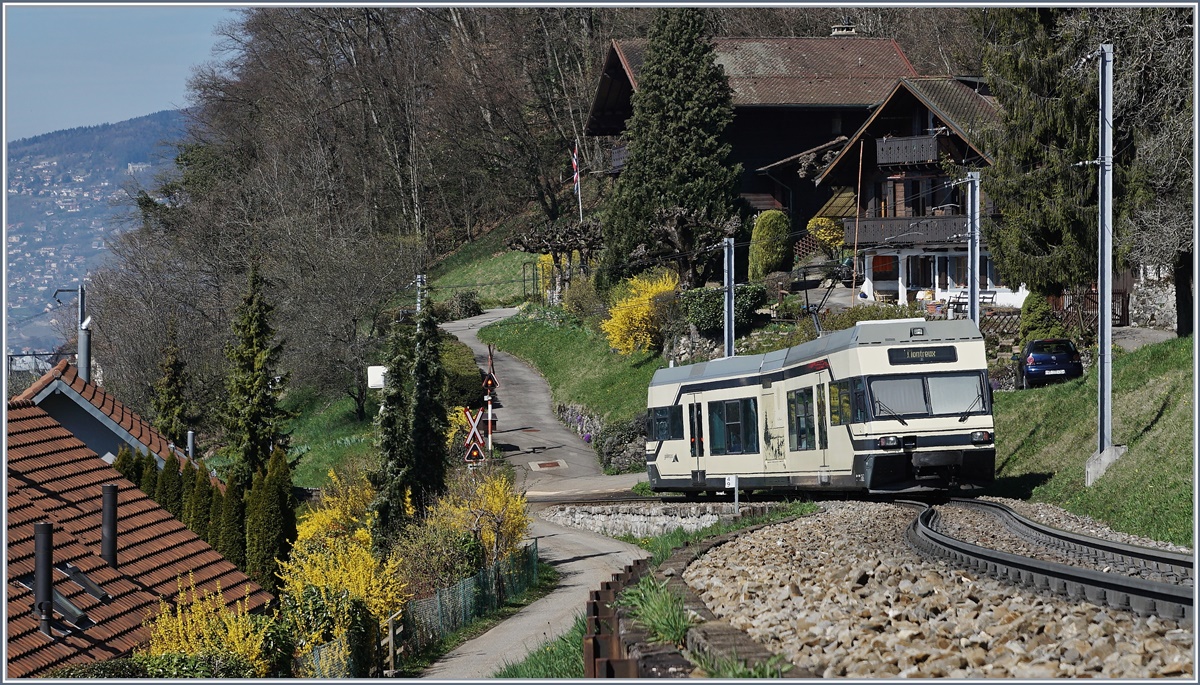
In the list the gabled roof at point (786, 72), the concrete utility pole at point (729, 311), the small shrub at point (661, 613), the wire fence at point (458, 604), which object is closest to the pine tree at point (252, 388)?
the concrete utility pole at point (729, 311)

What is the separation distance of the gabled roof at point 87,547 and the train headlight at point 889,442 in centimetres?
1003

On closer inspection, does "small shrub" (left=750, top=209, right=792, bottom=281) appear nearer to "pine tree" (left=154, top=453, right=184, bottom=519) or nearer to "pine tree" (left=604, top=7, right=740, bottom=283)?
"pine tree" (left=604, top=7, right=740, bottom=283)

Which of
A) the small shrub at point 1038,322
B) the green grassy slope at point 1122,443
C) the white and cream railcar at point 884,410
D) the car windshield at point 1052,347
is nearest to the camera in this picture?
the green grassy slope at point 1122,443

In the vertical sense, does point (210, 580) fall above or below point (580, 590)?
above

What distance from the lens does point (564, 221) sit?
78.6 meters

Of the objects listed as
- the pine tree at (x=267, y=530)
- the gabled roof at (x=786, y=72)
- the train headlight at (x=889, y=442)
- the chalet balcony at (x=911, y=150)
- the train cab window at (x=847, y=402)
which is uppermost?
the gabled roof at (x=786, y=72)

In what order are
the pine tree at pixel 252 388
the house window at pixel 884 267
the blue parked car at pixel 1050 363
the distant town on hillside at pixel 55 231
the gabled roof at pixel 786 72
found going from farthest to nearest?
the distant town on hillside at pixel 55 231
the gabled roof at pixel 786 72
the house window at pixel 884 267
the pine tree at pixel 252 388
the blue parked car at pixel 1050 363

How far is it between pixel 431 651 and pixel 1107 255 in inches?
528

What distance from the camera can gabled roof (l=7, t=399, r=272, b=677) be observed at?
13.8 metres

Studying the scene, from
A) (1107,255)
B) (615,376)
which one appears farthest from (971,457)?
(615,376)

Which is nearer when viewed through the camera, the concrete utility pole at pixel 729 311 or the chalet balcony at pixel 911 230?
the concrete utility pole at pixel 729 311

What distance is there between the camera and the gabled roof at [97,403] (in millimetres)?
24484

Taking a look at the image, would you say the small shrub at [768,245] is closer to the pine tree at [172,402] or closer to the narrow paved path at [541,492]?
the narrow paved path at [541,492]

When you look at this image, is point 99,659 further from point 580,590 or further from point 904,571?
point 580,590
